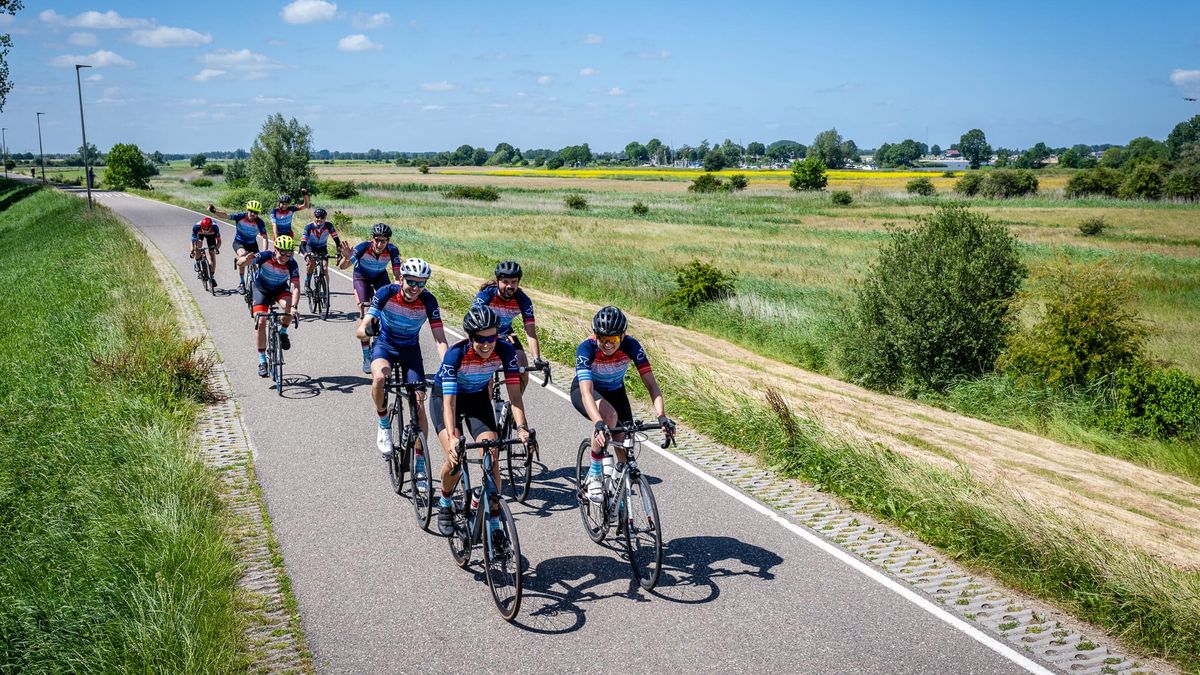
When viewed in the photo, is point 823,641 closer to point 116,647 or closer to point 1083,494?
point 116,647

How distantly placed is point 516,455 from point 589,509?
126 centimetres

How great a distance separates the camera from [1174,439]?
14492mm

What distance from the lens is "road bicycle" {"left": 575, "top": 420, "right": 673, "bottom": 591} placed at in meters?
6.80

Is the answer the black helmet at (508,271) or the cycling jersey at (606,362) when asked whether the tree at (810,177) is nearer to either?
the black helmet at (508,271)

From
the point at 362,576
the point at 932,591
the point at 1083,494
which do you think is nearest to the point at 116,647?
the point at 362,576

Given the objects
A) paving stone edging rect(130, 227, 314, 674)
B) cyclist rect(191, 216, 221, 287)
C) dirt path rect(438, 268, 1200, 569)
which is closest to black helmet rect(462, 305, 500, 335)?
paving stone edging rect(130, 227, 314, 674)

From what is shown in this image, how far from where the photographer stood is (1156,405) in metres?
15.1

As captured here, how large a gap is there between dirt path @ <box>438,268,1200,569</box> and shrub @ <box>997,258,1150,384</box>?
2594 millimetres

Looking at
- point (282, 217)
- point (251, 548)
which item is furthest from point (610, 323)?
point (282, 217)

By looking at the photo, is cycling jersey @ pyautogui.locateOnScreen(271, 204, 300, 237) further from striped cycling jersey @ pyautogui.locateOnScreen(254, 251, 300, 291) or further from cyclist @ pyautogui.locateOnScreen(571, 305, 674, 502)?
cyclist @ pyautogui.locateOnScreen(571, 305, 674, 502)

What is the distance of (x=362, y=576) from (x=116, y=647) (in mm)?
1897

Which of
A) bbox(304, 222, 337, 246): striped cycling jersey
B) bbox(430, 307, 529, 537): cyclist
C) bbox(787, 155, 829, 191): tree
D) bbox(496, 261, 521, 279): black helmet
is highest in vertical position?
bbox(787, 155, 829, 191): tree

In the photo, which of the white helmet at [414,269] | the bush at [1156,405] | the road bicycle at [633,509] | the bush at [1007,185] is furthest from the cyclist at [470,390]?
the bush at [1007,185]

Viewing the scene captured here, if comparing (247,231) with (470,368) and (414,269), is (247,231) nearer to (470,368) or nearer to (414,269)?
(414,269)
